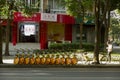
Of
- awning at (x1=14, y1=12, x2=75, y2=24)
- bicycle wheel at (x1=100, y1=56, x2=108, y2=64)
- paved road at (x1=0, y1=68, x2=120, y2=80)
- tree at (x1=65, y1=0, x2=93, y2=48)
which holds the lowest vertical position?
bicycle wheel at (x1=100, y1=56, x2=108, y2=64)

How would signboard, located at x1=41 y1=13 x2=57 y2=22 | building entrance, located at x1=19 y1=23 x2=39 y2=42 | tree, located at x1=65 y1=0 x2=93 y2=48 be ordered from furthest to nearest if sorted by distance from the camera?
building entrance, located at x1=19 y1=23 x2=39 y2=42, signboard, located at x1=41 y1=13 x2=57 y2=22, tree, located at x1=65 y1=0 x2=93 y2=48

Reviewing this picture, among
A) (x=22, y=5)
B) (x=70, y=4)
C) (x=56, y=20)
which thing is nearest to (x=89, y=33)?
(x=56, y=20)

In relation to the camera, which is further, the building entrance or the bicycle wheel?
the building entrance

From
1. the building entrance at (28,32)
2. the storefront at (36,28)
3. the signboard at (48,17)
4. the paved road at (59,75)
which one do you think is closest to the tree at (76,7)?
the signboard at (48,17)

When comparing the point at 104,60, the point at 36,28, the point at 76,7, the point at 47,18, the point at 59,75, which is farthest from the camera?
the point at 36,28

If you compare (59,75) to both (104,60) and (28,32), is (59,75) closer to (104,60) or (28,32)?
(104,60)

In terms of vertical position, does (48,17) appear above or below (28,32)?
above

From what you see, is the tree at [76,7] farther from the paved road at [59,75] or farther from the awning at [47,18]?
the paved road at [59,75]

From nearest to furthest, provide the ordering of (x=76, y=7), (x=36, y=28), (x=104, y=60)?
(x=104, y=60) < (x=76, y=7) < (x=36, y=28)

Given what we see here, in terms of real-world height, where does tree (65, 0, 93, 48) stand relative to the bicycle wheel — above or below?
above

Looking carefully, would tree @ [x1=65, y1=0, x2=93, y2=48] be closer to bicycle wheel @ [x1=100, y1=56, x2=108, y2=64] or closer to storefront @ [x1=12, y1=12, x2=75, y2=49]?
storefront @ [x1=12, y1=12, x2=75, y2=49]

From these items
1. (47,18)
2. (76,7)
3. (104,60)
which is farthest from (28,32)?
(104,60)

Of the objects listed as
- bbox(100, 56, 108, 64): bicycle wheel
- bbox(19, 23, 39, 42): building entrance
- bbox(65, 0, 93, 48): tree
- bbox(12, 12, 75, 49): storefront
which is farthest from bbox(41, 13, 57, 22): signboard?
bbox(100, 56, 108, 64): bicycle wheel

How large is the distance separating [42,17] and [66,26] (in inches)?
263
